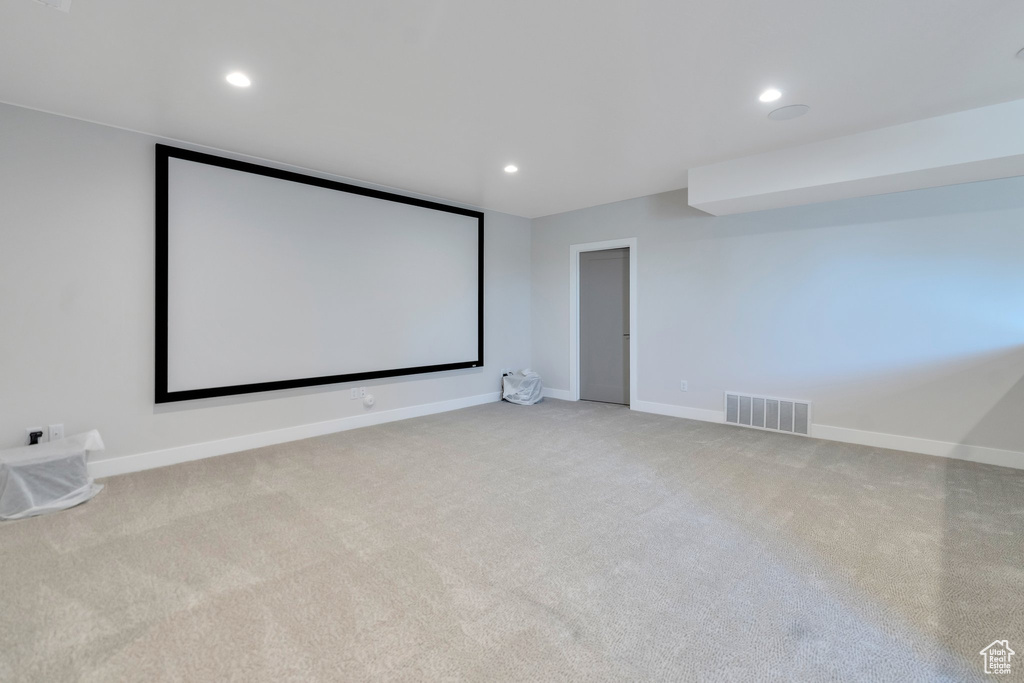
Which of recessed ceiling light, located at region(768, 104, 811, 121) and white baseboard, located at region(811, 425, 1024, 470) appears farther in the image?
white baseboard, located at region(811, 425, 1024, 470)

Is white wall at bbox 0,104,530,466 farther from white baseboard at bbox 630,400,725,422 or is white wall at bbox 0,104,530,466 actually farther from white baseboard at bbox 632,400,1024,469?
white baseboard at bbox 632,400,1024,469

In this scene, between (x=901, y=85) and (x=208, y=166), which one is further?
(x=208, y=166)

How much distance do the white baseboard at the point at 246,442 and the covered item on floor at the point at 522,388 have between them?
84 centimetres

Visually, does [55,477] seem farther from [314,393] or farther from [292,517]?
[314,393]

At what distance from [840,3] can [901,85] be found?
3.81ft

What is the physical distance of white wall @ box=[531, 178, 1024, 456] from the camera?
3.65 meters

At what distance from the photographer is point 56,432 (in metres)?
Answer: 3.21

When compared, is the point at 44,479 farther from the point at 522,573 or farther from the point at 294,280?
the point at 522,573

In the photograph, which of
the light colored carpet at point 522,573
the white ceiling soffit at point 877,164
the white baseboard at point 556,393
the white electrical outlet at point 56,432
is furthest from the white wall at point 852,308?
the white electrical outlet at point 56,432

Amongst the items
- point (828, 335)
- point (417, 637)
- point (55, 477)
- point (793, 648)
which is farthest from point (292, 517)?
point (828, 335)

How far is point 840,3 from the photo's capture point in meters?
2.11

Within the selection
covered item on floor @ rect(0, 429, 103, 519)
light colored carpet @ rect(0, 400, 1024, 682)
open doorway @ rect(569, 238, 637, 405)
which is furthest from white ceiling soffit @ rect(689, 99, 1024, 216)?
covered item on floor @ rect(0, 429, 103, 519)

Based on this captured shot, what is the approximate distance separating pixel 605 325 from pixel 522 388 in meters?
1.44

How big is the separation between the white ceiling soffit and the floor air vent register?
2.00m
